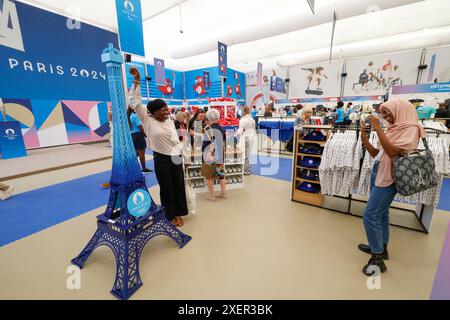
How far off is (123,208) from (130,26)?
2.38 meters

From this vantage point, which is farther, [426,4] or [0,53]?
[426,4]

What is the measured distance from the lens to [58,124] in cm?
816

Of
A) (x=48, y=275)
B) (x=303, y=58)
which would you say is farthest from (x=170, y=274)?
(x=303, y=58)

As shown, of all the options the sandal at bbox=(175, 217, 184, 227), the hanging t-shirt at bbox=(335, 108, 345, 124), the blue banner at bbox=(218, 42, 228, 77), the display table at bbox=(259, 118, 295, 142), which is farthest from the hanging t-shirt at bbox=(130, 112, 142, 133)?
the hanging t-shirt at bbox=(335, 108, 345, 124)

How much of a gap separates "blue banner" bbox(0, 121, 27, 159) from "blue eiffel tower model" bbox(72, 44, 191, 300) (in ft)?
22.7

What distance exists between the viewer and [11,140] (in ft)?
21.7

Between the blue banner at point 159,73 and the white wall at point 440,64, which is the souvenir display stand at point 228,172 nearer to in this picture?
the blue banner at point 159,73

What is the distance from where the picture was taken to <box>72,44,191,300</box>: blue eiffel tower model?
1891 millimetres

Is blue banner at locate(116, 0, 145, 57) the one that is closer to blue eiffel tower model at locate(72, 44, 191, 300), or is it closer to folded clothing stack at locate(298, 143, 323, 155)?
blue eiffel tower model at locate(72, 44, 191, 300)

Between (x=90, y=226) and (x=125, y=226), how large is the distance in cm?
146

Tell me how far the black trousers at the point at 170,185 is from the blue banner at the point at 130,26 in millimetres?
1366

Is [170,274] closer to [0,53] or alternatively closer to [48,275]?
[48,275]

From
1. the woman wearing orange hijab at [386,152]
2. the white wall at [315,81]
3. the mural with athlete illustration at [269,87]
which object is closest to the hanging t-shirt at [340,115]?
the mural with athlete illustration at [269,87]
